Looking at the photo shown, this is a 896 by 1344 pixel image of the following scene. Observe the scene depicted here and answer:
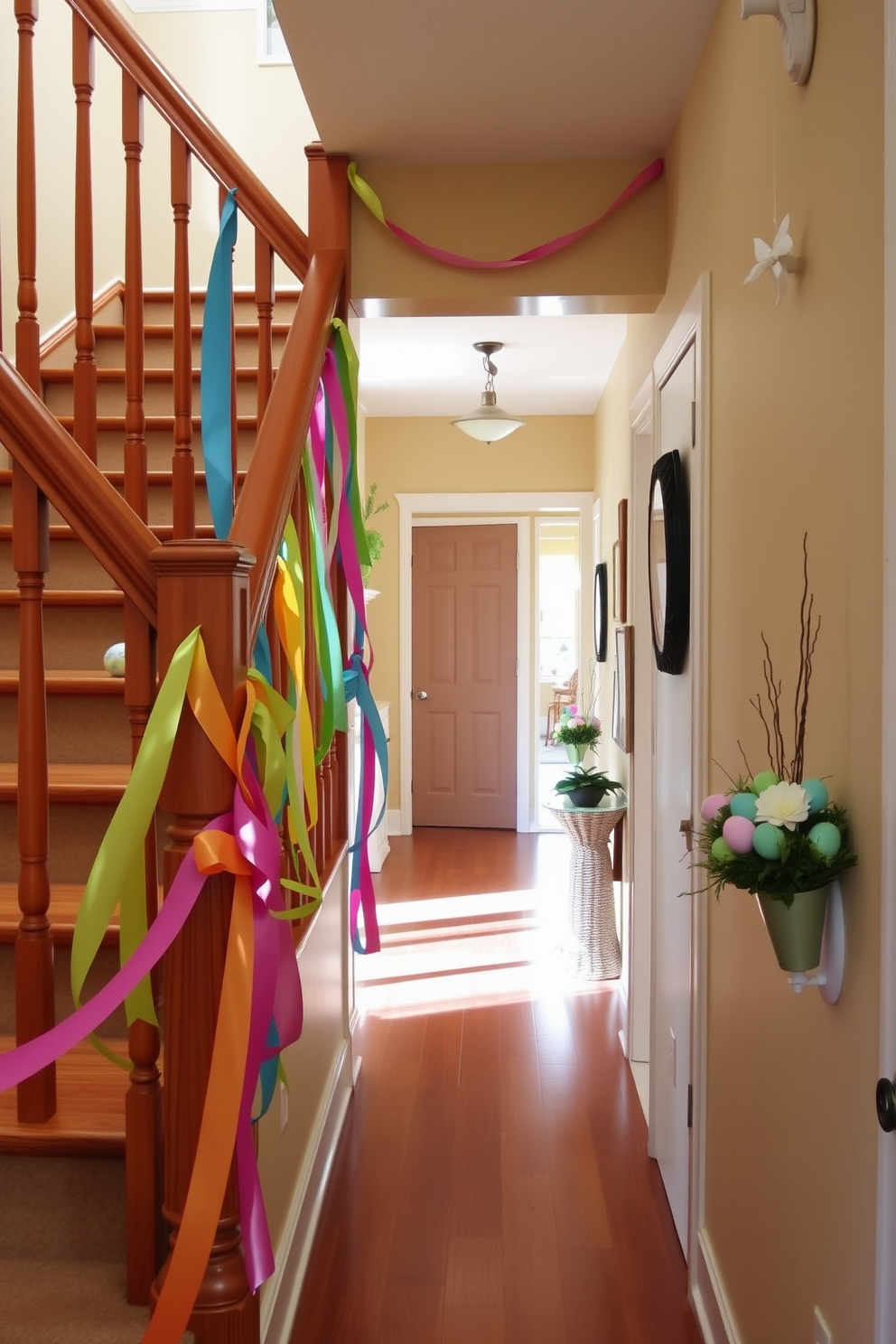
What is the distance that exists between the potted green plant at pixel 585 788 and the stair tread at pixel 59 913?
2552 millimetres

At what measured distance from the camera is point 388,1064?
3.54m

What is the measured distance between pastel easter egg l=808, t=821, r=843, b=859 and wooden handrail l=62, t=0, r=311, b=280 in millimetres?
1878

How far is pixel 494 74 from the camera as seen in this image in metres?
2.27

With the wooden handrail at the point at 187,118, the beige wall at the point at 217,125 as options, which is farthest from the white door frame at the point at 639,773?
the beige wall at the point at 217,125

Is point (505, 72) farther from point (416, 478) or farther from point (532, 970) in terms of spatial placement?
point (416, 478)

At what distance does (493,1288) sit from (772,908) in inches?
59.7

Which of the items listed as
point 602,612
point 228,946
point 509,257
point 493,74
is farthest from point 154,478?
point 602,612

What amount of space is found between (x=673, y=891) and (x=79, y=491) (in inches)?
75.8

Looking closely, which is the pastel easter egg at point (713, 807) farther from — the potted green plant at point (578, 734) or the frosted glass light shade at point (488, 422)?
the frosted glass light shade at point (488, 422)

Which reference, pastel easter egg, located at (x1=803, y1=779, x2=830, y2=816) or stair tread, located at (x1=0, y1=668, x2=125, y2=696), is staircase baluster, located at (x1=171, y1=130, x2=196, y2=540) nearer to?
stair tread, located at (x1=0, y1=668, x2=125, y2=696)

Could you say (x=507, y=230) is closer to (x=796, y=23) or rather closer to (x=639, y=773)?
(x=796, y=23)

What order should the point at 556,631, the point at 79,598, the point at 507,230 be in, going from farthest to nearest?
the point at 556,631 → the point at 507,230 → the point at 79,598

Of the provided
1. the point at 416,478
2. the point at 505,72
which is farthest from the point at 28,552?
the point at 416,478

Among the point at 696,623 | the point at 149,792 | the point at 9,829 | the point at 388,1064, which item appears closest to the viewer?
the point at 149,792
